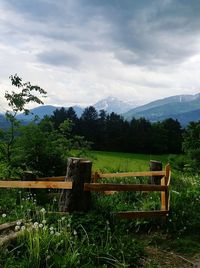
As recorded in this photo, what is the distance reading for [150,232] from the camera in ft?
28.2

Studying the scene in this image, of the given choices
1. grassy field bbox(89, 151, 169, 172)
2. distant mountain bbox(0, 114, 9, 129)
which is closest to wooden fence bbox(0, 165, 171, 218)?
distant mountain bbox(0, 114, 9, 129)

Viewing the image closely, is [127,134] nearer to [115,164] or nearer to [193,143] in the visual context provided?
[193,143]

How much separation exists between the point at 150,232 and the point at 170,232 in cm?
42

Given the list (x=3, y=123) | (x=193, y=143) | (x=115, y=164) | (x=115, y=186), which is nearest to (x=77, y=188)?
(x=115, y=186)

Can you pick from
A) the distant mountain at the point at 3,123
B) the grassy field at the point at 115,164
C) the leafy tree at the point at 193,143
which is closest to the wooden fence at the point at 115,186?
the distant mountain at the point at 3,123

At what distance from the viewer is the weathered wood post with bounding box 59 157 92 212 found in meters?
7.68

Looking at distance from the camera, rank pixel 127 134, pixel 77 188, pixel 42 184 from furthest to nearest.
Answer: pixel 127 134, pixel 42 184, pixel 77 188

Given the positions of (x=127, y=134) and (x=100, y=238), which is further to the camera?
(x=127, y=134)

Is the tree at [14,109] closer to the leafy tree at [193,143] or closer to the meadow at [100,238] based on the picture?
the meadow at [100,238]

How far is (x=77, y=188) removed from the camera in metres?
7.71

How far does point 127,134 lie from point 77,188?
2996 inches

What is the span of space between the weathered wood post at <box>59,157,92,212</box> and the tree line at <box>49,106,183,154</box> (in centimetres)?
7244

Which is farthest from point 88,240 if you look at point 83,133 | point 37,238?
point 83,133

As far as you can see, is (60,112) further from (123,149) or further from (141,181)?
(141,181)
